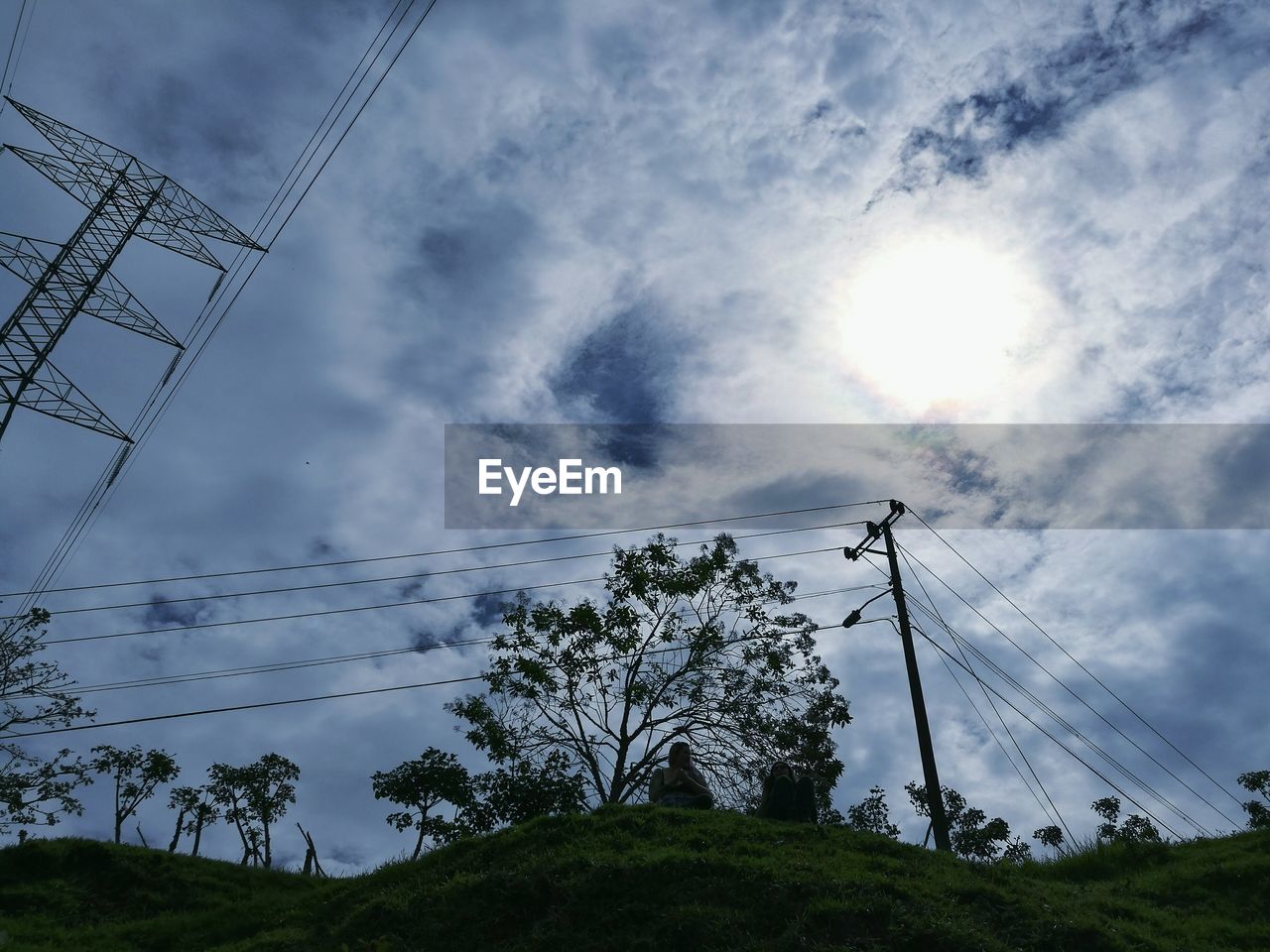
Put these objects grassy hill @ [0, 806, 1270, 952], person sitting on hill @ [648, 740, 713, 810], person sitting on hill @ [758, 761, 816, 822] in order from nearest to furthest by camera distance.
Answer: grassy hill @ [0, 806, 1270, 952]
person sitting on hill @ [758, 761, 816, 822]
person sitting on hill @ [648, 740, 713, 810]

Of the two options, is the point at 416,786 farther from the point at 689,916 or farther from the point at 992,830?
the point at 992,830

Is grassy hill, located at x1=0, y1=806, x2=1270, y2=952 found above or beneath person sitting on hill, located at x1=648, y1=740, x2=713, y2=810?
beneath

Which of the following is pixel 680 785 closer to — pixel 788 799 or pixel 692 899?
pixel 788 799

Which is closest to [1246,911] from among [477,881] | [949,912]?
[949,912]

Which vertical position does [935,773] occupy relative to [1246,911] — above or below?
above

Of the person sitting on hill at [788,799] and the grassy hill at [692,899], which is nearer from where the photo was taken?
the grassy hill at [692,899]

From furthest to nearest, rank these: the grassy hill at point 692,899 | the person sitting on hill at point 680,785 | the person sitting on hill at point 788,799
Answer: the person sitting on hill at point 680,785, the person sitting on hill at point 788,799, the grassy hill at point 692,899
